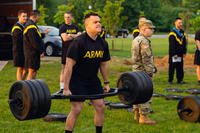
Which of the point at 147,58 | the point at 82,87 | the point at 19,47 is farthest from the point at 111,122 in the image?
the point at 19,47

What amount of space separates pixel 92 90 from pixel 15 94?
1.09 metres

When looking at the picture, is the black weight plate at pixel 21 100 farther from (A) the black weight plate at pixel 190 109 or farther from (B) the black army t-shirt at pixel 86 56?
(A) the black weight plate at pixel 190 109

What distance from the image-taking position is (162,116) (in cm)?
975

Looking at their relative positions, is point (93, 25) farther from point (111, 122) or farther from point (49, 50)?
point (49, 50)

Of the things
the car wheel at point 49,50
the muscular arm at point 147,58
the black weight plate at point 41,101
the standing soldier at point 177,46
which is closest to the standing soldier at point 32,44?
the muscular arm at point 147,58

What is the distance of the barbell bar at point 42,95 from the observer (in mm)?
6531

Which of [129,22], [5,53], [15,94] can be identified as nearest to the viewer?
[15,94]

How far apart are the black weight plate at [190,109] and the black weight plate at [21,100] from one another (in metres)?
3.40

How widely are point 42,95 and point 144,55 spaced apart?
287 centimetres

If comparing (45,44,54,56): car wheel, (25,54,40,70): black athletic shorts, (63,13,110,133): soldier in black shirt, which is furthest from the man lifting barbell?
(45,44,54,56): car wheel

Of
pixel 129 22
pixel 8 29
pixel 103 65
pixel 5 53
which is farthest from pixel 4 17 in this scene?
pixel 129 22

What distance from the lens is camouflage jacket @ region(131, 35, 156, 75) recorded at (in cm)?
893

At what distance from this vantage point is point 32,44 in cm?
1107

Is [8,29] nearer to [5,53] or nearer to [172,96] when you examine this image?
[5,53]
